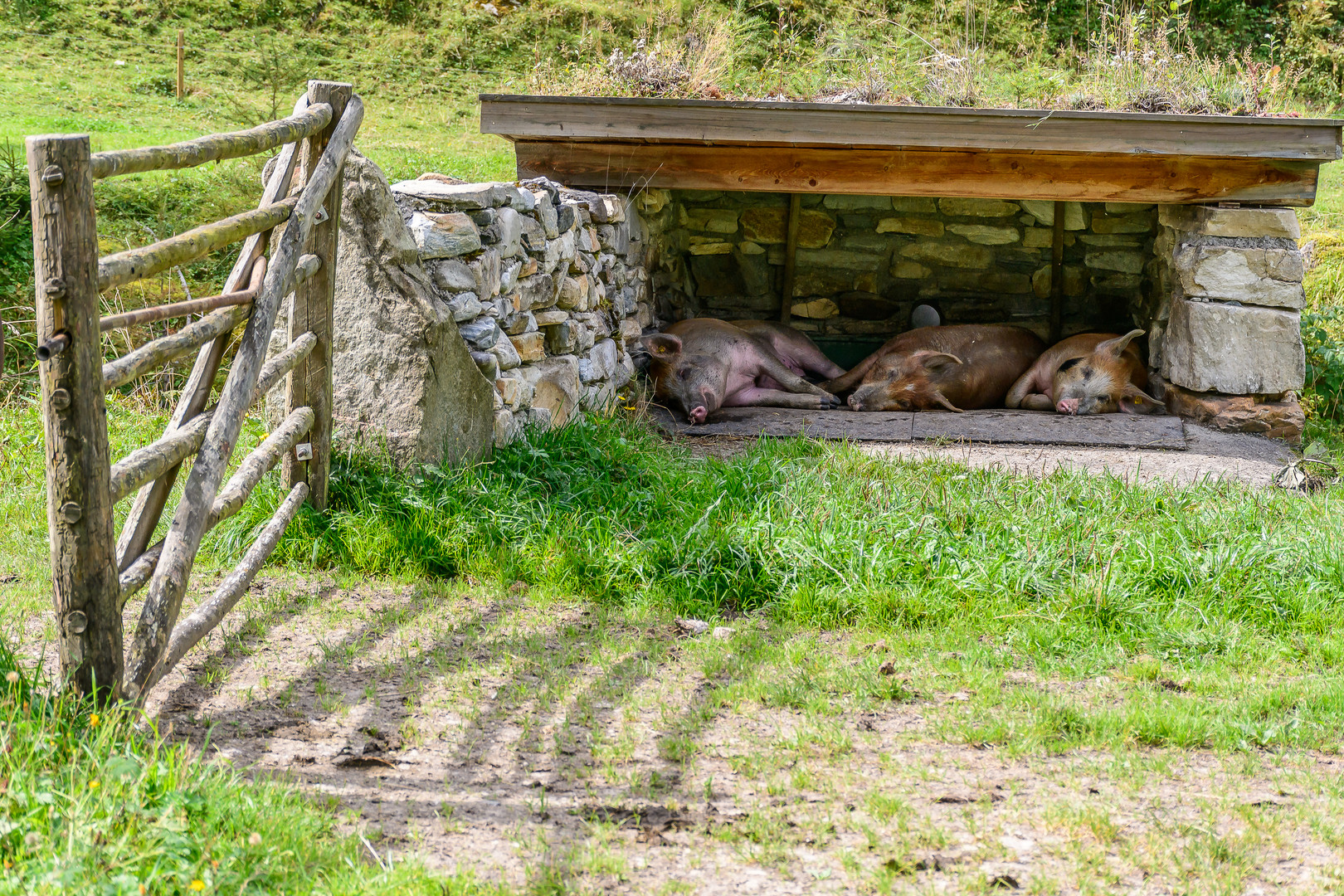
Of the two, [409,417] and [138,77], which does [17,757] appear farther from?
[138,77]

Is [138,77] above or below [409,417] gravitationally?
above

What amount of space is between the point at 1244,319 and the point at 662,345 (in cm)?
386

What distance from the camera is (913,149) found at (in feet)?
22.2

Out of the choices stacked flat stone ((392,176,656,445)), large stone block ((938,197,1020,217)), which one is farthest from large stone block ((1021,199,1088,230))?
stacked flat stone ((392,176,656,445))

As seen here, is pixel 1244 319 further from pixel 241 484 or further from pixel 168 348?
pixel 168 348

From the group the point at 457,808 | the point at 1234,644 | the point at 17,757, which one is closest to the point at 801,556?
the point at 1234,644

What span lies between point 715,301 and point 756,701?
21.2ft

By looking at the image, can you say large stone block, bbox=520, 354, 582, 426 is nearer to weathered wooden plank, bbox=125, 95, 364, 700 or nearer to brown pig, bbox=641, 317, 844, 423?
brown pig, bbox=641, 317, 844, 423

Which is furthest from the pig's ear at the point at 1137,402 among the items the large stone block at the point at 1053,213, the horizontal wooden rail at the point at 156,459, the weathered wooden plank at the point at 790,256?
the horizontal wooden rail at the point at 156,459

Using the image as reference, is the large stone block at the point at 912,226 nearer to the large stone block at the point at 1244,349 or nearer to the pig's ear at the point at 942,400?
the pig's ear at the point at 942,400

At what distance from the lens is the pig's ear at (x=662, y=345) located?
7.22 metres

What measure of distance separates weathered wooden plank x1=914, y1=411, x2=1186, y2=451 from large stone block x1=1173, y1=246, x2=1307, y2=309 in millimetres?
910

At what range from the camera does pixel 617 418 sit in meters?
6.14

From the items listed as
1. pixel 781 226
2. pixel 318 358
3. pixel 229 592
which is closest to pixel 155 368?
pixel 229 592
